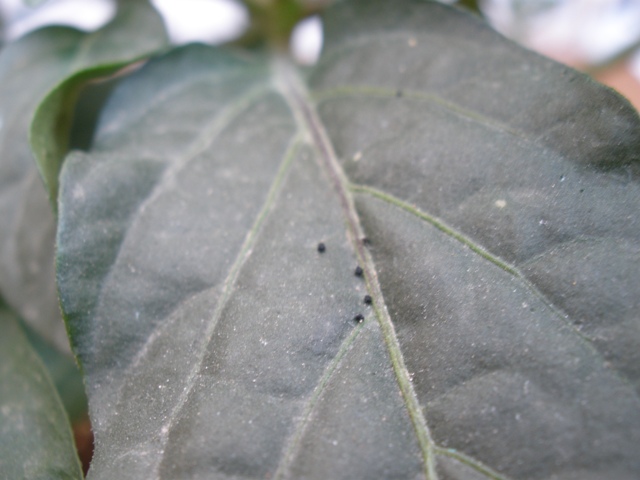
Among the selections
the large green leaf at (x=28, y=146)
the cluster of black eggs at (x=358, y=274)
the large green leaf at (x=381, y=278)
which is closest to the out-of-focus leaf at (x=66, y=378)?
the large green leaf at (x=28, y=146)

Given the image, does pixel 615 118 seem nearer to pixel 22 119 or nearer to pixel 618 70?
pixel 22 119

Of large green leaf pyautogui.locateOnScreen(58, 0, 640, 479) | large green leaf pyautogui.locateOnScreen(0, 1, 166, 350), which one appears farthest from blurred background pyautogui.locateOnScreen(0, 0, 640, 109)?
large green leaf pyautogui.locateOnScreen(58, 0, 640, 479)

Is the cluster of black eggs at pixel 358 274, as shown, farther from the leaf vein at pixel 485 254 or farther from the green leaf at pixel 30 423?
the green leaf at pixel 30 423

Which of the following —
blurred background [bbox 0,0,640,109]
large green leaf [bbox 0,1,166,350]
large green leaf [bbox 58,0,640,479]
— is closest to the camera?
large green leaf [bbox 58,0,640,479]

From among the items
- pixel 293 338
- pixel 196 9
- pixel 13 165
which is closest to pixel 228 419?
pixel 293 338

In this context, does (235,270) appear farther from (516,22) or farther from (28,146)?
(516,22)

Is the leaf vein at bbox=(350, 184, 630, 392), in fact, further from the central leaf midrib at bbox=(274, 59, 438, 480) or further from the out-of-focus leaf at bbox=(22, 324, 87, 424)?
the out-of-focus leaf at bbox=(22, 324, 87, 424)

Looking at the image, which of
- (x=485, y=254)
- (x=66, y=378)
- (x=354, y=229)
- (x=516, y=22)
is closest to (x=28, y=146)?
(x=66, y=378)
